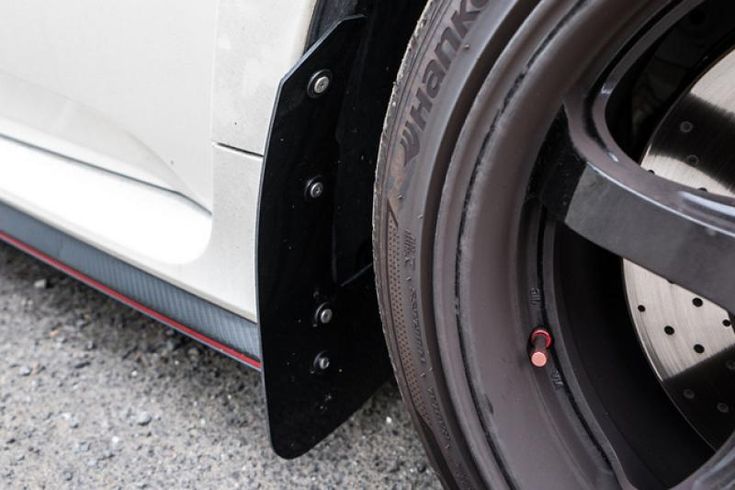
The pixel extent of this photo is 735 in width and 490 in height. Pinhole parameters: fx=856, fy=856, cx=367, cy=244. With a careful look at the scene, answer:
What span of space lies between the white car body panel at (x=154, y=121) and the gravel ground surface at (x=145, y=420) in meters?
0.30

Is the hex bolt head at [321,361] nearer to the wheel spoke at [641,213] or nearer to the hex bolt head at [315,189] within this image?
the hex bolt head at [315,189]

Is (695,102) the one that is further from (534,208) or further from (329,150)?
(329,150)

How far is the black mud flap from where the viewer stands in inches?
41.8

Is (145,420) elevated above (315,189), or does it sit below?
below

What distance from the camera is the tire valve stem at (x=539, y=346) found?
104 cm

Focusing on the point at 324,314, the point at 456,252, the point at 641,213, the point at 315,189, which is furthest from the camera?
the point at 324,314

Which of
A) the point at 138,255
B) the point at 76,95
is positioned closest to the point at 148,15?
the point at 76,95

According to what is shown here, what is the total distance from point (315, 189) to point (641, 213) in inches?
18.3

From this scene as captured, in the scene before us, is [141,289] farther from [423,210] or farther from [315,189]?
[423,210]

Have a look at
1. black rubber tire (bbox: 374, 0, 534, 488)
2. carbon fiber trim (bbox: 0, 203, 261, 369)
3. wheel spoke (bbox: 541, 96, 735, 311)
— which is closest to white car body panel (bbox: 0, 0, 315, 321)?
carbon fiber trim (bbox: 0, 203, 261, 369)

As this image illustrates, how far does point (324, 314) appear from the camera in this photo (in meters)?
1.27

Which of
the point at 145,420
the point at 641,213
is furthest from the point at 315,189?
the point at 145,420

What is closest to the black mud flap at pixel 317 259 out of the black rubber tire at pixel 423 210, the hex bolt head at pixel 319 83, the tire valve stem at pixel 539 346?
the hex bolt head at pixel 319 83

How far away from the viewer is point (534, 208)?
1.00 meters
